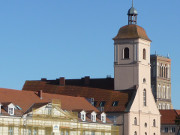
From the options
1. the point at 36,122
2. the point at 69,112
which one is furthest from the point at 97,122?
the point at 36,122

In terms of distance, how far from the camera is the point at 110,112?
129 m

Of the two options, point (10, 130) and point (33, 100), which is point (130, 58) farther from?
point (10, 130)

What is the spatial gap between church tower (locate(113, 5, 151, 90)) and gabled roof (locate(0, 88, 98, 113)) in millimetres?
10588

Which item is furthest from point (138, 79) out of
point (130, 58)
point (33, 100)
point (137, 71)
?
point (33, 100)

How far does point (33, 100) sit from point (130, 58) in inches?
1126

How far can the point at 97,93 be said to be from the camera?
134m

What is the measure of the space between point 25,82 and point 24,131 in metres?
43.3

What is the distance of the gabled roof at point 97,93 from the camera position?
12950cm

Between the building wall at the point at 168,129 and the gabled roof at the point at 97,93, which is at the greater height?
the gabled roof at the point at 97,93

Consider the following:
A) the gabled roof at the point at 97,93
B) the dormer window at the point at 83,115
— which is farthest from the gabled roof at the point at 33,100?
the gabled roof at the point at 97,93

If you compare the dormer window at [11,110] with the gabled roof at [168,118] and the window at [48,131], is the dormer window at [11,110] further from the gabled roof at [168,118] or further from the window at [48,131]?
the gabled roof at [168,118]

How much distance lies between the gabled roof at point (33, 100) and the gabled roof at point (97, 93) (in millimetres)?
6603

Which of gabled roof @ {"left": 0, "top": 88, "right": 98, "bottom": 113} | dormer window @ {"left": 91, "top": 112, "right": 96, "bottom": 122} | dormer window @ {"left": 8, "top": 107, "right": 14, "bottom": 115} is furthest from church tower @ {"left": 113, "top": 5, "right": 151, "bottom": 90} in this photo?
dormer window @ {"left": 8, "top": 107, "right": 14, "bottom": 115}

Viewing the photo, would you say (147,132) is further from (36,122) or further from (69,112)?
(36,122)
